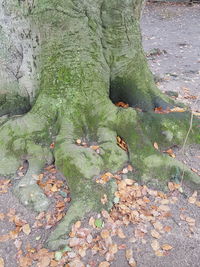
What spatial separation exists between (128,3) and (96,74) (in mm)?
1128

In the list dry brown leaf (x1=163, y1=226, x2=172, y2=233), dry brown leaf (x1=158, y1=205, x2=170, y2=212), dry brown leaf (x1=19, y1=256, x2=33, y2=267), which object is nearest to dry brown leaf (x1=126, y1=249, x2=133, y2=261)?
dry brown leaf (x1=163, y1=226, x2=172, y2=233)

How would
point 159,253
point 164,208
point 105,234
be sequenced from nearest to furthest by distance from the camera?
1. point 159,253
2. point 105,234
3. point 164,208

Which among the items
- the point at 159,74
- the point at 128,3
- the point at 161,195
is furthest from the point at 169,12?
the point at 161,195

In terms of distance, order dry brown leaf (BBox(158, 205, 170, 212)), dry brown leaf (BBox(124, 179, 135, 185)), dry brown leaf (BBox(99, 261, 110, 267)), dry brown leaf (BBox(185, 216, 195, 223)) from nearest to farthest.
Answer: dry brown leaf (BBox(99, 261, 110, 267)), dry brown leaf (BBox(185, 216, 195, 223)), dry brown leaf (BBox(158, 205, 170, 212)), dry brown leaf (BBox(124, 179, 135, 185))

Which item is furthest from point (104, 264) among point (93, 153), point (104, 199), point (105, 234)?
point (93, 153)

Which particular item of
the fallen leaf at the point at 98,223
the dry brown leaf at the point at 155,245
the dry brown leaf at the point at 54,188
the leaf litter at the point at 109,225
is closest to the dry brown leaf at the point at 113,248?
the leaf litter at the point at 109,225

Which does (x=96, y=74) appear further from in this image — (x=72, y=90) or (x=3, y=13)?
(x=3, y=13)

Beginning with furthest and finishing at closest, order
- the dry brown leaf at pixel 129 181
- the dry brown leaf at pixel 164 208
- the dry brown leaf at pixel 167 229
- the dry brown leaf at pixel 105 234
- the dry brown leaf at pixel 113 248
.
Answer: the dry brown leaf at pixel 129 181
the dry brown leaf at pixel 164 208
the dry brown leaf at pixel 167 229
the dry brown leaf at pixel 105 234
the dry brown leaf at pixel 113 248

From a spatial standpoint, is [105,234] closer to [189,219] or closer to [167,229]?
[167,229]

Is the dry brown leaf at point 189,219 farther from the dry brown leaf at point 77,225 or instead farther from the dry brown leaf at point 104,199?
the dry brown leaf at point 77,225

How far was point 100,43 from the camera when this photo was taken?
411 cm

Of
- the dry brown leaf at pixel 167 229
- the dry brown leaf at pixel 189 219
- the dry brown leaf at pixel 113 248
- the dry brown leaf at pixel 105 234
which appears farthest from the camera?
the dry brown leaf at pixel 189 219

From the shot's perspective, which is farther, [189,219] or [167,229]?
[189,219]

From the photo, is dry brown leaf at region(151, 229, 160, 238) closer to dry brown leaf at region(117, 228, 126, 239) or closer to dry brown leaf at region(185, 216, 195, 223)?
dry brown leaf at region(117, 228, 126, 239)
